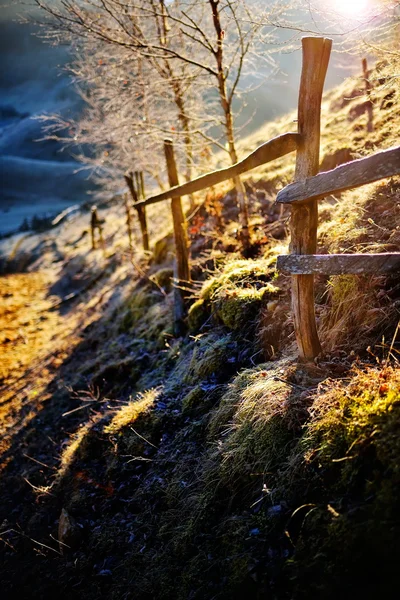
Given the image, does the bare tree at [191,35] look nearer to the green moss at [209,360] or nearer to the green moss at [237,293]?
the green moss at [237,293]

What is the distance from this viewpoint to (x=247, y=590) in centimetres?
236

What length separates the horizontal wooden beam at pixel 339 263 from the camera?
2385 millimetres

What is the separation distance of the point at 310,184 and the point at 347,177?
0.39 m

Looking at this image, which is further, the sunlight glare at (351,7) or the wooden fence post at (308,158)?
the sunlight glare at (351,7)

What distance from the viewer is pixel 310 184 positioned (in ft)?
9.19

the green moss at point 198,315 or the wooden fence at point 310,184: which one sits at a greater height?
the wooden fence at point 310,184

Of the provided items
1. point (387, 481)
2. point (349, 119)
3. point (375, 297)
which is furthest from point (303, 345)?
point (349, 119)

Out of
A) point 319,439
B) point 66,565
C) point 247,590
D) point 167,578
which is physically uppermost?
point 319,439

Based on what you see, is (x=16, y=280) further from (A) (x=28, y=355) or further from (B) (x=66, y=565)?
(B) (x=66, y=565)

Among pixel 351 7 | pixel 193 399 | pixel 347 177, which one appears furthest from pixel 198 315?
pixel 351 7

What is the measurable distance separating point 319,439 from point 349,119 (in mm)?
9691

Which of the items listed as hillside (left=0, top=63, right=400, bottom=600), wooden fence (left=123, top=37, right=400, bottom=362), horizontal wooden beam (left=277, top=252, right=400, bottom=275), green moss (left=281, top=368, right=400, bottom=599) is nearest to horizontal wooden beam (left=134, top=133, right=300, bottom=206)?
wooden fence (left=123, top=37, right=400, bottom=362)

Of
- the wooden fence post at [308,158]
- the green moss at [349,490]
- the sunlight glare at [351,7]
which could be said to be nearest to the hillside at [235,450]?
the green moss at [349,490]

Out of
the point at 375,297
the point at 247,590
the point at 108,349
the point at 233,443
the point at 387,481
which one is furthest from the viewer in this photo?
the point at 108,349
